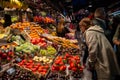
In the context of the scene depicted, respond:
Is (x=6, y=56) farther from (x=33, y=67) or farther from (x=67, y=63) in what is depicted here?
(x=67, y=63)

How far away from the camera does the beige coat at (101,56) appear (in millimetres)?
3680

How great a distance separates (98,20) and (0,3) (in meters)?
3.59

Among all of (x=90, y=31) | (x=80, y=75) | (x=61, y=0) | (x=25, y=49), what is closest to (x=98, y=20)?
(x=90, y=31)

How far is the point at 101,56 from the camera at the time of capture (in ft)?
12.1

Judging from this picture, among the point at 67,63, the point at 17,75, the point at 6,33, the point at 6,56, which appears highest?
the point at 6,33

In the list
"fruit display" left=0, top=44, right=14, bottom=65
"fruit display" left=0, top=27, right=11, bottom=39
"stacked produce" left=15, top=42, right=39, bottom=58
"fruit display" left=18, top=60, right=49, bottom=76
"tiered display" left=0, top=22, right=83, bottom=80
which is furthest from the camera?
"fruit display" left=0, top=27, right=11, bottom=39

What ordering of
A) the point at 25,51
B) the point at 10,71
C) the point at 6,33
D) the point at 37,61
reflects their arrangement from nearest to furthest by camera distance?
1. the point at 10,71
2. the point at 37,61
3. the point at 25,51
4. the point at 6,33

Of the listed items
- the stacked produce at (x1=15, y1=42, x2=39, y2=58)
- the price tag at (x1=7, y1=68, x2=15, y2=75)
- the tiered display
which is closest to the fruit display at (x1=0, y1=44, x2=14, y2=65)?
the tiered display

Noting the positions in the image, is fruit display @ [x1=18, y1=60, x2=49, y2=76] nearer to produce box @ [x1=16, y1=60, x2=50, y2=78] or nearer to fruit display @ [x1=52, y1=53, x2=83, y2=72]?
produce box @ [x1=16, y1=60, x2=50, y2=78]

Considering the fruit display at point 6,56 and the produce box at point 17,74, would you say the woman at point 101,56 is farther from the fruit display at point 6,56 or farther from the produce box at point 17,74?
the fruit display at point 6,56

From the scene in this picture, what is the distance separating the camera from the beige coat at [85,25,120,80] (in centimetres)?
368

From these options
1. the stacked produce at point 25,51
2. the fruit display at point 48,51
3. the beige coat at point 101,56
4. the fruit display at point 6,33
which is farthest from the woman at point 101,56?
the fruit display at point 6,33

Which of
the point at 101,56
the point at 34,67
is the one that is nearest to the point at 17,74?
the point at 34,67

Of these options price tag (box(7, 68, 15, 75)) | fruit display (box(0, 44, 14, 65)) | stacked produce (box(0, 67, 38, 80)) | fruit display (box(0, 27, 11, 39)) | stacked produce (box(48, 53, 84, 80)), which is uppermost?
fruit display (box(0, 27, 11, 39))
